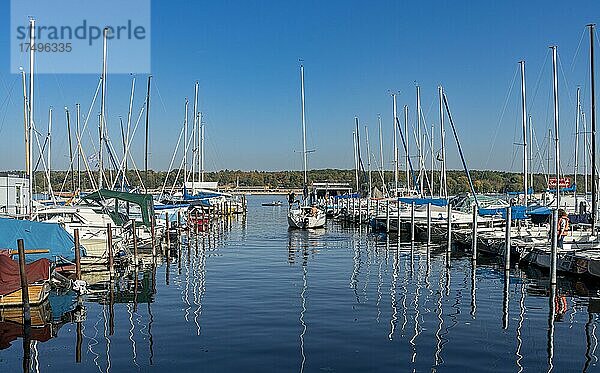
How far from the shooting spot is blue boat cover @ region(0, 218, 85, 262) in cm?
2685

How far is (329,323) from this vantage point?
20.9 metres

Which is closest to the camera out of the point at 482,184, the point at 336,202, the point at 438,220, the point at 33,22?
the point at 33,22

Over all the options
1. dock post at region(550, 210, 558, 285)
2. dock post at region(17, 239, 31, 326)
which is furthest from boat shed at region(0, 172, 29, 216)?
dock post at region(550, 210, 558, 285)

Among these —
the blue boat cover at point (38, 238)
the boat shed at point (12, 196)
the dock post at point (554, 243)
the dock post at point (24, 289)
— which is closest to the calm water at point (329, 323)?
the dock post at point (554, 243)

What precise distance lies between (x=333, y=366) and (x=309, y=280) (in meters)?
14.0

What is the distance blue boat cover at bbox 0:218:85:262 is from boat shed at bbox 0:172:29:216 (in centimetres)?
1170

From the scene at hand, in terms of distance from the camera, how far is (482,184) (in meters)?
140

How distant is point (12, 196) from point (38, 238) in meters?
15.8

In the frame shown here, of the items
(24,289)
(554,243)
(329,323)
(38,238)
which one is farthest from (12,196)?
(554,243)

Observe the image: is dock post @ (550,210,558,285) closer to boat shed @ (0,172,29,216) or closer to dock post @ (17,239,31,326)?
dock post @ (17,239,31,326)

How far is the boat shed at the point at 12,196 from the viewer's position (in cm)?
4094

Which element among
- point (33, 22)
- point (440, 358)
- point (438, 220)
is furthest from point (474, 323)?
→ point (438, 220)

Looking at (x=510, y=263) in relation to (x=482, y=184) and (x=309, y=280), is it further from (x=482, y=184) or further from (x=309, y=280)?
(x=482, y=184)

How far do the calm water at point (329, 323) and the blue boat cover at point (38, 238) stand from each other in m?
2.70
